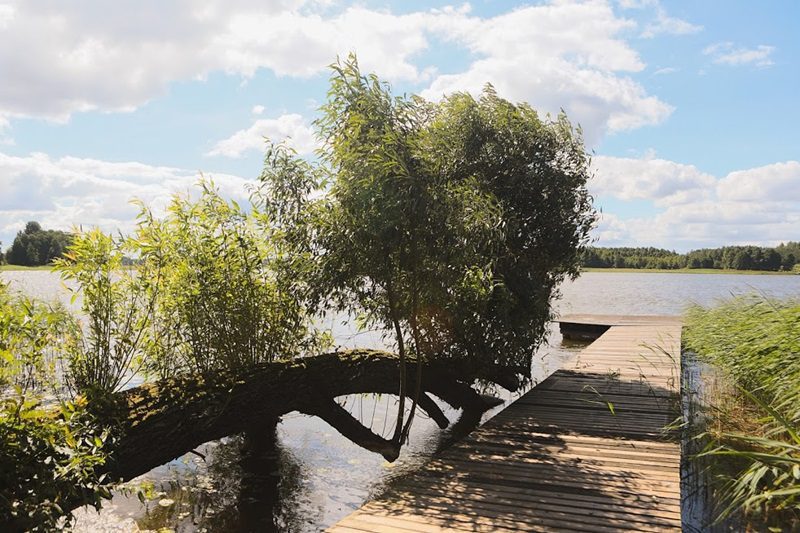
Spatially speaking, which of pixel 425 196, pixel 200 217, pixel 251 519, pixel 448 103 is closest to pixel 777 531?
pixel 425 196

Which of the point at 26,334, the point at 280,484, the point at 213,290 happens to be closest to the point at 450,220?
the point at 213,290

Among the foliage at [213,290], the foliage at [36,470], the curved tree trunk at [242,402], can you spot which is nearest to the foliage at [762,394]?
the curved tree trunk at [242,402]

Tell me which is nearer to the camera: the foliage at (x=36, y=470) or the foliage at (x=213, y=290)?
the foliage at (x=36, y=470)

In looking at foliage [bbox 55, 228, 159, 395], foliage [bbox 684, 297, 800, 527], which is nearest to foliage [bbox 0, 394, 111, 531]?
foliage [bbox 55, 228, 159, 395]

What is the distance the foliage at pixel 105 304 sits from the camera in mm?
6168

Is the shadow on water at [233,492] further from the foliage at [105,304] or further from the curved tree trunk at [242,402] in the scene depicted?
the foliage at [105,304]

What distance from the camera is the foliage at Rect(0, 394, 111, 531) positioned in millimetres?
3439

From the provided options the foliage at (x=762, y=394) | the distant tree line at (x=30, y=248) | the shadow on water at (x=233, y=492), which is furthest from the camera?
the distant tree line at (x=30, y=248)

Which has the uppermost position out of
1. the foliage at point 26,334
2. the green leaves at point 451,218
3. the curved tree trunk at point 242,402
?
the green leaves at point 451,218

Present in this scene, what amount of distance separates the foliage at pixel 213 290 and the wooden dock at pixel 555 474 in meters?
2.87

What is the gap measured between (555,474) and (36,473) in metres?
4.28

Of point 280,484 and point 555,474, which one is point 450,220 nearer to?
point 555,474

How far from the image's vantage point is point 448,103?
10844 millimetres

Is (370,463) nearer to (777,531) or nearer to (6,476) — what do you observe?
(777,531)
